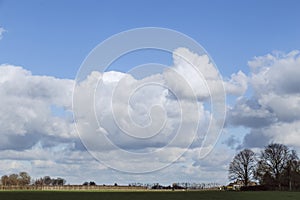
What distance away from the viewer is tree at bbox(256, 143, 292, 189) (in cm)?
13062

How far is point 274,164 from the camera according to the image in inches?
5162

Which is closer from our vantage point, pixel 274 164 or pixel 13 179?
pixel 274 164

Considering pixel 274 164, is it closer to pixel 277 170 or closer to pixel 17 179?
pixel 277 170

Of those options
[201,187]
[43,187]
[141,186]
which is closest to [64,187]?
[43,187]

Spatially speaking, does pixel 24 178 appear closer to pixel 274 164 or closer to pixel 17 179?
pixel 17 179

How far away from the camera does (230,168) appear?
13850 cm

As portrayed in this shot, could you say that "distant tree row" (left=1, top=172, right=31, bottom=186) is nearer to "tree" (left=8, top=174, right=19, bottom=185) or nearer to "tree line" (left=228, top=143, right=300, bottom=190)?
"tree" (left=8, top=174, right=19, bottom=185)

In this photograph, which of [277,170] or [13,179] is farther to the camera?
[13,179]

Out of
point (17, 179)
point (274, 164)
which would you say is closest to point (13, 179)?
point (17, 179)

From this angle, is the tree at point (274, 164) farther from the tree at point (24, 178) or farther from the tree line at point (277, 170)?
the tree at point (24, 178)

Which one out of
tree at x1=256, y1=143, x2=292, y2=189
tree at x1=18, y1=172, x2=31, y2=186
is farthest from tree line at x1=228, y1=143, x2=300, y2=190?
tree at x1=18, y1=172, x2=31, y2=186

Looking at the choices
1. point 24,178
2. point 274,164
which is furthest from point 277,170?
point 24,178

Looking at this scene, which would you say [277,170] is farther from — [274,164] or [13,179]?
[13,179]

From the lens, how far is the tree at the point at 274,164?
131m
